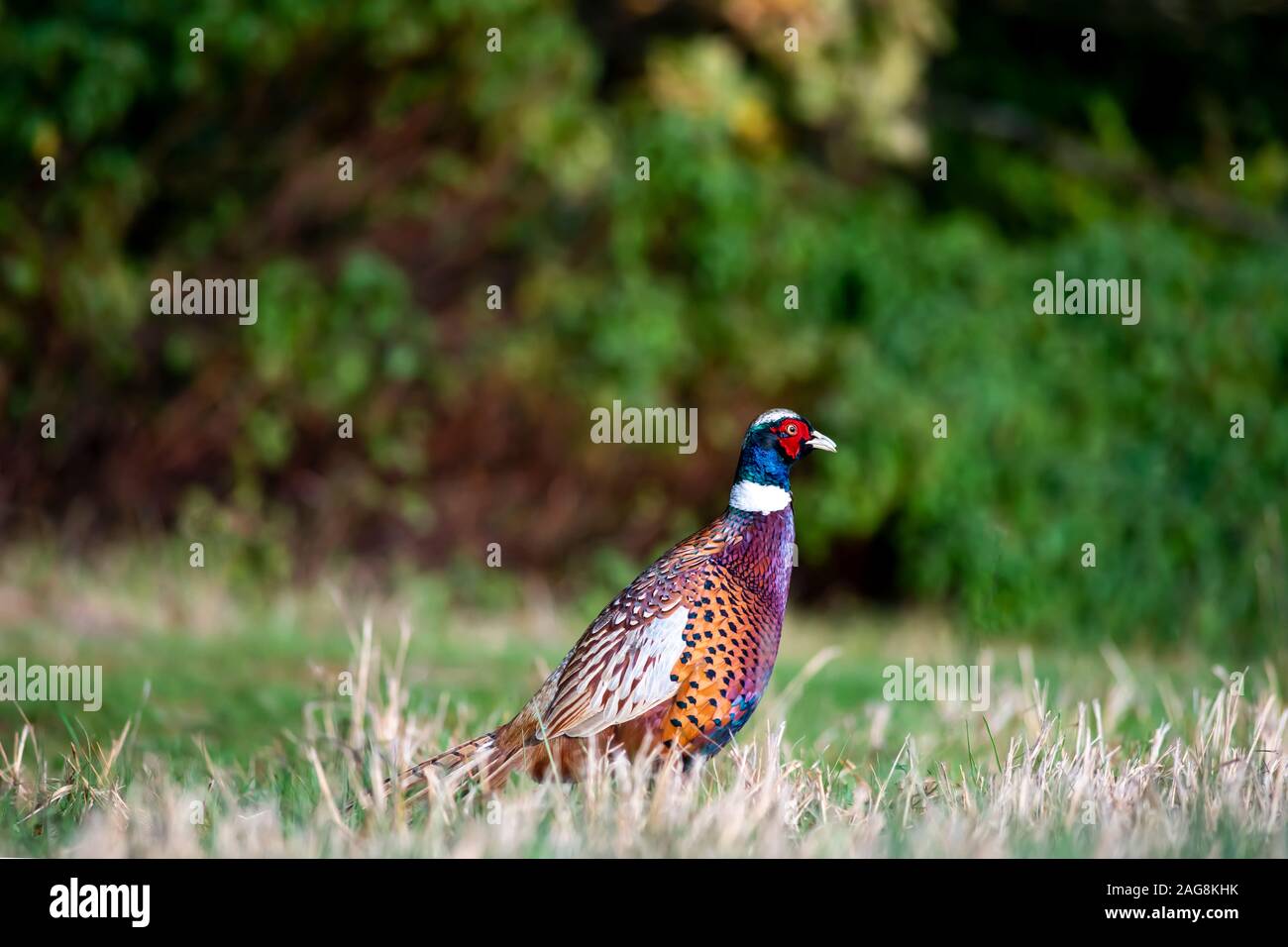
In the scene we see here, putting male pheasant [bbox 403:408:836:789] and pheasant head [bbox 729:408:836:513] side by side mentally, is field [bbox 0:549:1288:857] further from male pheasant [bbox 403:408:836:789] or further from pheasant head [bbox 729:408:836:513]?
pheasant head [bbox 729:408:836:513]

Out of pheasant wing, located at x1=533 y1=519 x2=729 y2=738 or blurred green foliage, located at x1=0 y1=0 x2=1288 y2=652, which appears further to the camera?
blurred green foliage, located at x1=0 y1=0 x2=1288 y2=652

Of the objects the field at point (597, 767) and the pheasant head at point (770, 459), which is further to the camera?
the pheasant head at point (770, 459)

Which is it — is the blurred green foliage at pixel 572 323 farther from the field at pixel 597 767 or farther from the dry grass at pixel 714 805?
the dry grass at pixel 714 805

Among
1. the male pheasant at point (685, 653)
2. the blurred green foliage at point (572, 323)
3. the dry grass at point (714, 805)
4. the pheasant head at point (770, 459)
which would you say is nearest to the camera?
the dry grass at point (714, 805)

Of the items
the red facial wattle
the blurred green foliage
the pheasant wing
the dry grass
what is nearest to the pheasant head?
the red facial wattle

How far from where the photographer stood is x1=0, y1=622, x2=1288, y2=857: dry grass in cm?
368

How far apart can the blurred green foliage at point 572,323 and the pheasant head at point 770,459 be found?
575cm

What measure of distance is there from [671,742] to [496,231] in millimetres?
7033

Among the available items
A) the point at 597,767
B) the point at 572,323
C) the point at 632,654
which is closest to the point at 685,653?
the point at 632,654

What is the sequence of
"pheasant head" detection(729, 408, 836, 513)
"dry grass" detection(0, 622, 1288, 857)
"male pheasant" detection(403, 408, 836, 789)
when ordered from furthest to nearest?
1. "pheasant head" detection(729, 408, 836, 513)
2. "male pheasant" detection(403, 408, 836, 789)
3. "dry grass" detection(0, 622, 1288, 857)

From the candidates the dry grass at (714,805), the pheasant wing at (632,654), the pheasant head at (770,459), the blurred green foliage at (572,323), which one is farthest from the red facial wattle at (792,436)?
the blurred green foliage at (572,323)

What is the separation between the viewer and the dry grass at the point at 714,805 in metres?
3.68

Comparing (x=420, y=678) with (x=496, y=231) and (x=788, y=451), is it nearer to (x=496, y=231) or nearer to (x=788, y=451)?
(x=788, y=451)

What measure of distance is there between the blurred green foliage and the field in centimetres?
195
